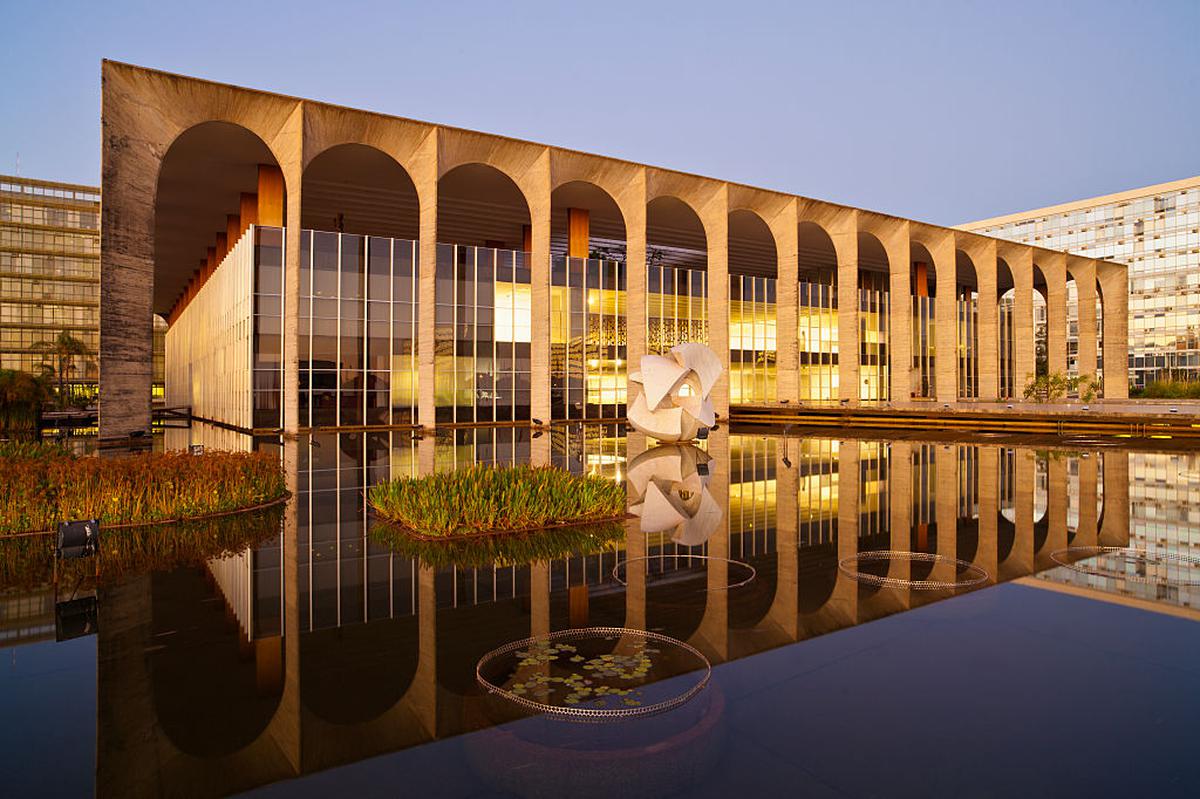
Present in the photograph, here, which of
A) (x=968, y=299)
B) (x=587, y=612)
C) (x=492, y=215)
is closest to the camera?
(x=587, y=612)

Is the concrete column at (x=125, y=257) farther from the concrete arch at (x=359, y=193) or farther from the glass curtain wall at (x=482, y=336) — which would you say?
the glass curtain wall at (x=482, y=336)

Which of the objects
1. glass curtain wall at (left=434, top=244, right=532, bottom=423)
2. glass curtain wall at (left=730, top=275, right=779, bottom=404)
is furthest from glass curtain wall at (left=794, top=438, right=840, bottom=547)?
glass curtain wall at (left=730, top=275, right=779, bottom=404)

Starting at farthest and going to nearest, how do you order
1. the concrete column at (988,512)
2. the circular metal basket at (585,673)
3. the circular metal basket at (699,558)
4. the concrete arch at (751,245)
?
the concrete arch at (751,245) → the concrete column at (988,512) → the circular metal basket at (699,558) → the circular metal basket at (585,673)

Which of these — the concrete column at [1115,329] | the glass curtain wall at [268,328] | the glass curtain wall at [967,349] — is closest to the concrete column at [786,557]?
the glass curtain wall at [268,328]

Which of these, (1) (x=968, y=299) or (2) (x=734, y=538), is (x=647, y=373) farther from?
(1) (x=968, y=299)

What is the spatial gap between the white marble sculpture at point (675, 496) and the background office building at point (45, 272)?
74.9 metres

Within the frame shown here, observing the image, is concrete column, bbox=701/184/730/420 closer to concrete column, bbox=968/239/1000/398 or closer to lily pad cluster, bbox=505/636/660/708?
concrete column, bbox=968/239/1000/398

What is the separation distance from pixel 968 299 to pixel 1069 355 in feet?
106

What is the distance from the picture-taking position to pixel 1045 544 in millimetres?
8953

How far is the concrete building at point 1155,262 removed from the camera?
78.4 m

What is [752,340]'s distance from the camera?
151 feet

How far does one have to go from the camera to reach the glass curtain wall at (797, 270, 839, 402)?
160 ft

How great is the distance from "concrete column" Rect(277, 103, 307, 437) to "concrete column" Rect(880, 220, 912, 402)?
38.4 meters

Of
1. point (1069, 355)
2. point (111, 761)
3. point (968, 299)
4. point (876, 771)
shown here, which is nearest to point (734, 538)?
point (876, 771)
